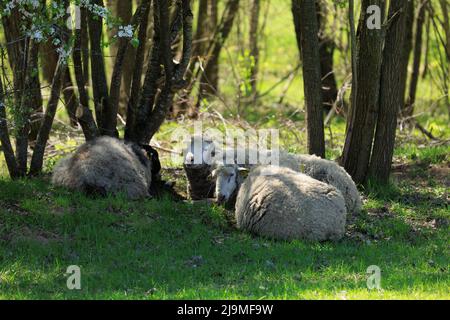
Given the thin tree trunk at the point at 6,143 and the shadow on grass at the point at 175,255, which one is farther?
the thin tree trunk at the point at 6,143

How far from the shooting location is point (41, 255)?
25.1 ft

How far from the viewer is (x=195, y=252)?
792 centimetres

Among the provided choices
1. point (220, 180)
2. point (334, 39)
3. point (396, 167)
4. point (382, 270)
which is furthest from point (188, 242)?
point (334, 39)

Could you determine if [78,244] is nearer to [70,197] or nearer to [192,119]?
[70,197]

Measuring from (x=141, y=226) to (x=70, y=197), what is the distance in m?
1.07

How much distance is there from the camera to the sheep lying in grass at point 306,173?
9.26m

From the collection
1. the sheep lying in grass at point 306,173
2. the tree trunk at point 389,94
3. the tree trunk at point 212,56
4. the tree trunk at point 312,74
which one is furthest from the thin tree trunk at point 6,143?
the tree trunk at point 212,56

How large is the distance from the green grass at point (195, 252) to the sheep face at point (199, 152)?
2.17 feet

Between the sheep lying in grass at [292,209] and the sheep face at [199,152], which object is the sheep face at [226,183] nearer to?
the sheep face at [199,152]

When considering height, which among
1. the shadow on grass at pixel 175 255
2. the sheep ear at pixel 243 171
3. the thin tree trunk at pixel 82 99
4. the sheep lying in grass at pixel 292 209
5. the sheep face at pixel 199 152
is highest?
the thin tree trunk at pixel 82 99

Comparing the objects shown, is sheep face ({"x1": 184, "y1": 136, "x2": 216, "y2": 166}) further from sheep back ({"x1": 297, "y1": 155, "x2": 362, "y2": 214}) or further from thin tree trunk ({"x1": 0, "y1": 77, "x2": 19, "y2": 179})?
thin tree trunk ({"x1": 0, "y1": 77, "x2": 19, "y2": 179})

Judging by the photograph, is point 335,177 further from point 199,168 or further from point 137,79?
point 137,79

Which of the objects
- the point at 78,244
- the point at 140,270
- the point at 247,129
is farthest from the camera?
the point at 247,129

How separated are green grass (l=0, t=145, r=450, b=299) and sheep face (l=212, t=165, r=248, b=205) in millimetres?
205
